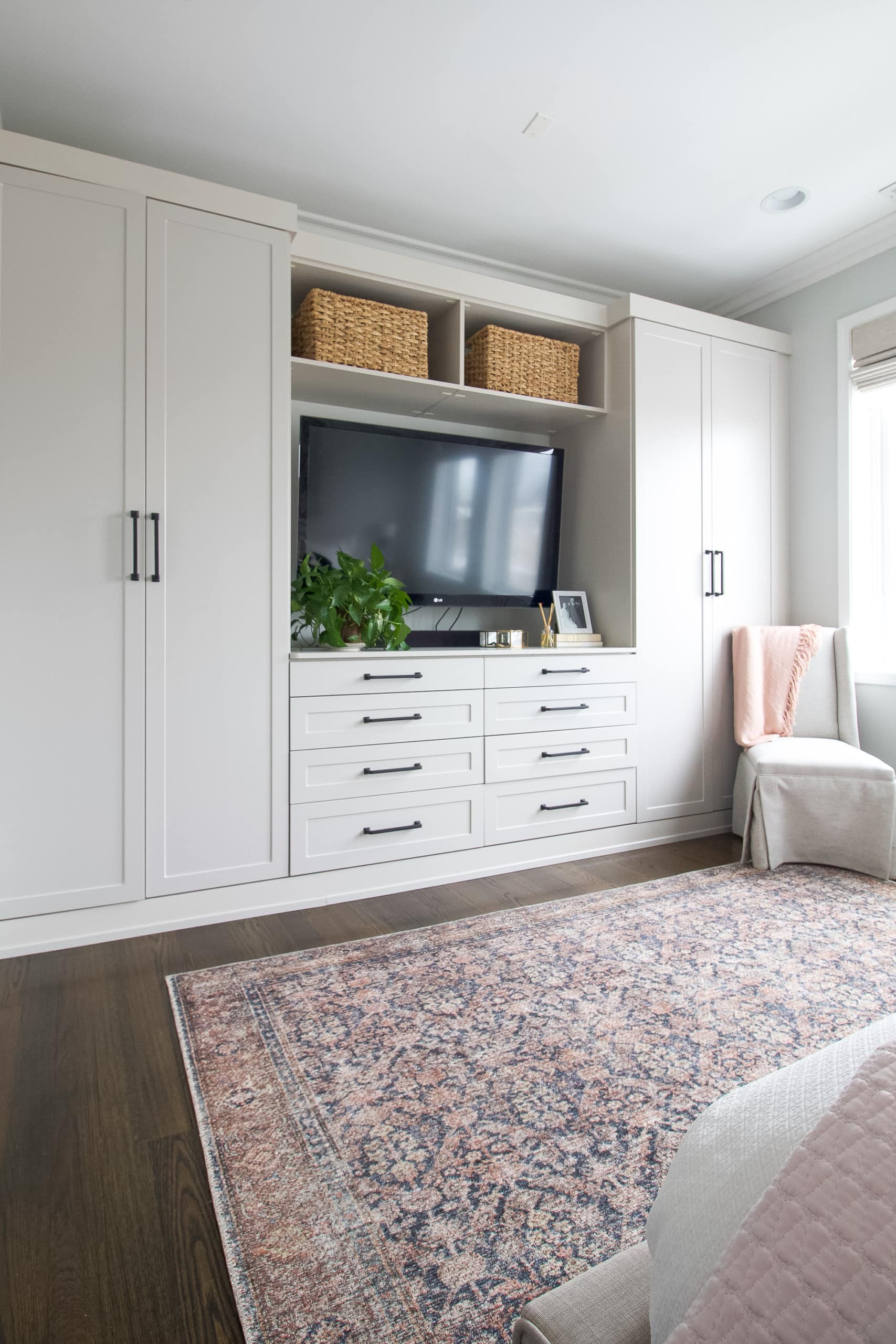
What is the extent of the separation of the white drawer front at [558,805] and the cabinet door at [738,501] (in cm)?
60

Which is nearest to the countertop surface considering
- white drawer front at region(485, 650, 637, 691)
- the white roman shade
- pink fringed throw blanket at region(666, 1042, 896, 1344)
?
white drawer front at region(485, 650, 637, 691)

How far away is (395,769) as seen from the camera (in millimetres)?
2854

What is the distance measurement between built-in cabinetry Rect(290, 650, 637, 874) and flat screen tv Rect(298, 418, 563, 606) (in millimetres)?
534

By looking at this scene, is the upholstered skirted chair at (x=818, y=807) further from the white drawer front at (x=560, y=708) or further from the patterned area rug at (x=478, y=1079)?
the white drawer front at (x=560, y=708)

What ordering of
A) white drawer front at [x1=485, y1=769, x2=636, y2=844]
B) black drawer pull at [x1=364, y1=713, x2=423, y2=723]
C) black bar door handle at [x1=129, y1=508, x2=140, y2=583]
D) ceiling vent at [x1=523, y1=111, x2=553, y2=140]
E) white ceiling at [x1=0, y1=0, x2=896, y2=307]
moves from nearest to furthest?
white ceiling at [x1=0, y1=0, x2=896, y2=307] < black bar door handle at [x1=129, y1=508, x2=140, y2=583] < ceiling vent at [x1=523, y1=111, x2=553, y2=140] < black drawer pull at [x1=364, y1=713, x2=423, y2=723] < white drawer front at [x1=485, y1=769, x2=636, y2=844]

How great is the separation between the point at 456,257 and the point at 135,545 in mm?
2157

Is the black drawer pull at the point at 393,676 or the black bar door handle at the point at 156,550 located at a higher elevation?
the black bar door handle at the point at 156,550

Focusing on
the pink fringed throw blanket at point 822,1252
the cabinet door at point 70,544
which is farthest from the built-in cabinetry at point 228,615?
the pink fringed throw blanket at point 822,1252

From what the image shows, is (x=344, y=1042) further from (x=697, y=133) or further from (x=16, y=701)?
(x=697, y=133)

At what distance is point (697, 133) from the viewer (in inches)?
107

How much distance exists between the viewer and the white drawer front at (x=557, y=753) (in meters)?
3.08

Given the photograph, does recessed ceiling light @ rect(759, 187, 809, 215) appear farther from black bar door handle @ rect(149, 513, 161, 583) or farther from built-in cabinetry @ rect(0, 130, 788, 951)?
black bar door handle @ rect(149, 513, 161, 583)

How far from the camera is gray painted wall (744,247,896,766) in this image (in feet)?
11.5

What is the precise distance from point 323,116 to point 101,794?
93.0 inches
